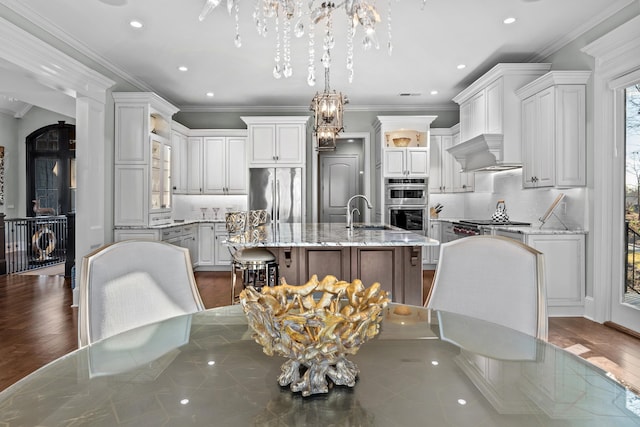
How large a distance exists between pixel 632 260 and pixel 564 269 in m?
0.53

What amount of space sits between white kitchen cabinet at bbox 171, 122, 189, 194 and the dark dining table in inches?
203

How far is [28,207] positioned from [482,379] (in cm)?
1051

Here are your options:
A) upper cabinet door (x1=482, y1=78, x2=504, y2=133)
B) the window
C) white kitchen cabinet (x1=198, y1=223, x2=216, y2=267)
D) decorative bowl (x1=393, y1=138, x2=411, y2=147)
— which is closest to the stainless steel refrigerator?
white kitchen cabinet (x1=198, y1=223, x2=216, y2=267)

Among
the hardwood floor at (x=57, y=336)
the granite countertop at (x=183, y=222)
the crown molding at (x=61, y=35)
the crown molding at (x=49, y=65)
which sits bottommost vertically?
the hardwood floor at (x=57, y=336)

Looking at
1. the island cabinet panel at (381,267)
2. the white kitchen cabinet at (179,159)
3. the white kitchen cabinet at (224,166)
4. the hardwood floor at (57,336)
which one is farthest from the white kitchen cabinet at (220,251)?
the island cabinet panel at (381,267)

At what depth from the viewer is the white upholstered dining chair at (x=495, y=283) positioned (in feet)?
4.67

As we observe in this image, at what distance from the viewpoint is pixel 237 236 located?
2875mm

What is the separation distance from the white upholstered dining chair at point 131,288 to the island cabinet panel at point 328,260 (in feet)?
4.33

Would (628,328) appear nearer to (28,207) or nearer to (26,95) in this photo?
(26,95)

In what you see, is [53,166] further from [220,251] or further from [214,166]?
[220,251]

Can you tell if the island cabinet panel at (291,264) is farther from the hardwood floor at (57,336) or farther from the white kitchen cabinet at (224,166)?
the white kitchen cabinet at (224,166)

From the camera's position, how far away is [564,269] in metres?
3.61

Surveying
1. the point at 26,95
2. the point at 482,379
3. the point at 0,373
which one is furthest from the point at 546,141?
the point at 26,95

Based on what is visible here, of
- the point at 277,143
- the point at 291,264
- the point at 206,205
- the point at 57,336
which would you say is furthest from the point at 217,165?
the point at 291,264
